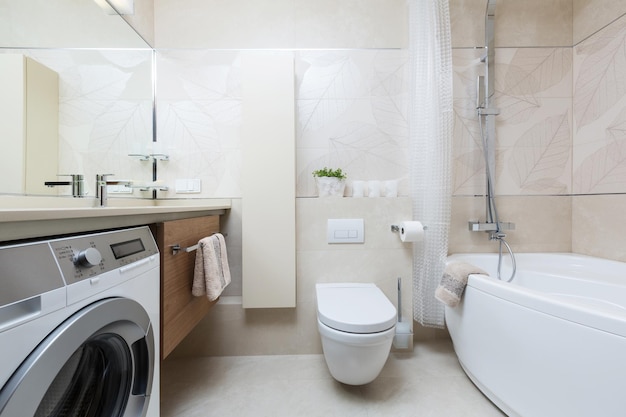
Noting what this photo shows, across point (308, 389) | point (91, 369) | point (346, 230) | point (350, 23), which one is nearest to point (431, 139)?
point (346, 230)

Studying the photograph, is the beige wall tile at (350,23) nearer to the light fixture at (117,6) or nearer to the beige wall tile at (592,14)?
the light fixture at (117,6)

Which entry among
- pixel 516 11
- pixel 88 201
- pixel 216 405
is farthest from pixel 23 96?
pixel 516 11

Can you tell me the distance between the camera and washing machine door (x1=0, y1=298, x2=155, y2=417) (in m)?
0.44

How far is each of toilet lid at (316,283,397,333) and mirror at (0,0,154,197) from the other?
4.06 ft

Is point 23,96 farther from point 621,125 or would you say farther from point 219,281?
point 621,125

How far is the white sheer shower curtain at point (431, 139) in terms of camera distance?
1.55 meters

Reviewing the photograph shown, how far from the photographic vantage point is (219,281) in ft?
3.86

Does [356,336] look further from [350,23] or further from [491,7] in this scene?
[491,7]

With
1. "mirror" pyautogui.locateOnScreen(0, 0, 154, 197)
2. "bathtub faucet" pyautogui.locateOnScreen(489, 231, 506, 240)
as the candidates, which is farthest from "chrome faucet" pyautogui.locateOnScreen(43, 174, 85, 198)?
"bathtub faucet" pyautogui.locateOnScreen(489, 231, 506, 240)

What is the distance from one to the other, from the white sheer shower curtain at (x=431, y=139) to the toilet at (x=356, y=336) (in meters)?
0.51

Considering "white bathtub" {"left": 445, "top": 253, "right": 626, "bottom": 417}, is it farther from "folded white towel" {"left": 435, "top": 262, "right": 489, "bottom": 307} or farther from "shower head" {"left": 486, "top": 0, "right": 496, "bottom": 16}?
"shower head" {"left": 486, "top": 0, "right": 496, "bottom": 16}

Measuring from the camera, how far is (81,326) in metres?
0.55

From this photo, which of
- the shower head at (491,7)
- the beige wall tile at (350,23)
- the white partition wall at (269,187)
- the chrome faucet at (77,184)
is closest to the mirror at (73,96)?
the chrome faucet at (77,184)

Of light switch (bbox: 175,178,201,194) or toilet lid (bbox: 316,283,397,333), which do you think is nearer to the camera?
toilet lid (bbox: 316,283,397,333)
